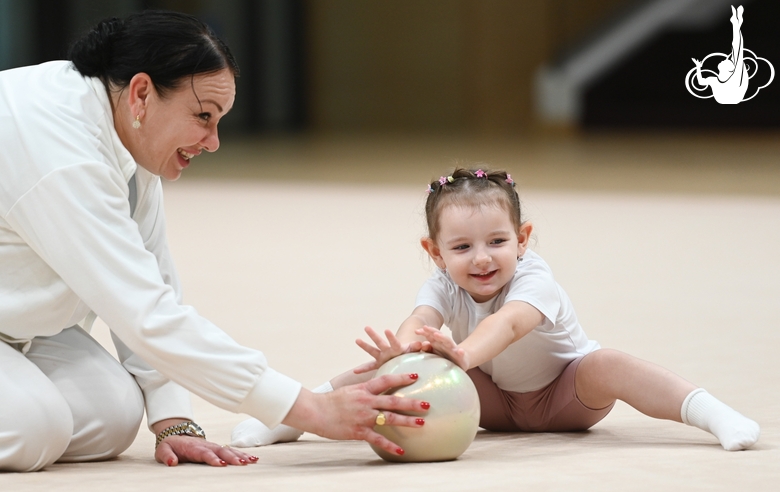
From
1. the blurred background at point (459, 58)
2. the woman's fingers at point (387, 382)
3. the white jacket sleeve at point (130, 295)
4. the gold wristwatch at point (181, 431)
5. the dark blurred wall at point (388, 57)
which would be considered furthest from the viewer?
the dark blurred wall at point (388, 57)

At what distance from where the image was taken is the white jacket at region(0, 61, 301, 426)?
2531 millimetres

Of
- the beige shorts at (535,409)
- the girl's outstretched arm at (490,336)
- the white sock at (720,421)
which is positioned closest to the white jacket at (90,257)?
the girl's outstretched arm at (490,336)

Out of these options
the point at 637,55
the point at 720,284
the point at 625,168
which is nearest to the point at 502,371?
the point at 720,284

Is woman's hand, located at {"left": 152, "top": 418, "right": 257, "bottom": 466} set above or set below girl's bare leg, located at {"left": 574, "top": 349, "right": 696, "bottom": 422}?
below

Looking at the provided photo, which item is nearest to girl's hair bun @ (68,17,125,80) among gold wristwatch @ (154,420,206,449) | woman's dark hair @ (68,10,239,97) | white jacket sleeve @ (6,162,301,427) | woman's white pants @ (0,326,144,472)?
woman's dark hair @ (68,10,239,97)

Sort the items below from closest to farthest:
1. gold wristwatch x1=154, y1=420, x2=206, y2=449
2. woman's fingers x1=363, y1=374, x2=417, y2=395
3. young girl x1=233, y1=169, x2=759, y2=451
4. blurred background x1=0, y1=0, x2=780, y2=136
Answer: woman's fingers x1=363, y1=374, x2=417, y2=395
young girl x1=233, y1=169, x2=759, y2=451
gold wristwatch x1=154, y1=420, x2=206, y2=449
blurred background x1=0, y1=0, x2=780, y2=136

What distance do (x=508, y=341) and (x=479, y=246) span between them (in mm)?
275

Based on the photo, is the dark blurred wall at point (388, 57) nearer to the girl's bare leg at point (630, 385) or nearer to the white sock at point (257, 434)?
the white sock at point (257, 434)

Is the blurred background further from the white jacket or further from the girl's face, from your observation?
the white jacket

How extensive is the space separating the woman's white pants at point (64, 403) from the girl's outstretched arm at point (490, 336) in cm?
85

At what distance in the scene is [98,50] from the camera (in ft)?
9.18

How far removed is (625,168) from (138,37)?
9782mm

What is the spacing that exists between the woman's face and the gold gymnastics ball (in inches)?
30.1

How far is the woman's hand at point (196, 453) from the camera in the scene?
108 inches
